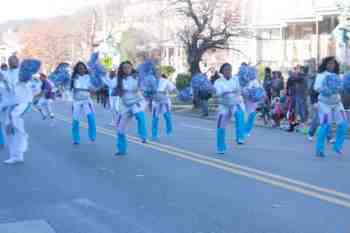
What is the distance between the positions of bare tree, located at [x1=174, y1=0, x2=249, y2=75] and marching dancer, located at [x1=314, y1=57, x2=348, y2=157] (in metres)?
19.0

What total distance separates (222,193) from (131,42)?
1851 inches

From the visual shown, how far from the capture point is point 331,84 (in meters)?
12.2

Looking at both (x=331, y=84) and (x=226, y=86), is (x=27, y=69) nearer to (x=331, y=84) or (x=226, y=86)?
(x=226, y=86)

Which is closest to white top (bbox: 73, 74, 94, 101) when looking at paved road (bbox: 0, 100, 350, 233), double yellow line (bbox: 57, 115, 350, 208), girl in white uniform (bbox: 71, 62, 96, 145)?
girl in white uniform (bbox: 71, 62, 96, 145)

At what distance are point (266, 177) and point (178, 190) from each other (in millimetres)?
1567

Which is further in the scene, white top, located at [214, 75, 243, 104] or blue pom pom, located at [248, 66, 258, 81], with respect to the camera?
blue pom pom, located at [248, 66, 258, 81]

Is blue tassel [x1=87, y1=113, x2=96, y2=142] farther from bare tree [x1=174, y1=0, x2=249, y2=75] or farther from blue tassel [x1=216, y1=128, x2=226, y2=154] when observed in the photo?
bare tree [x1=174, y1=0, x2=249, y2=75]

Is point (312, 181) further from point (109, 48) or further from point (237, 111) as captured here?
point (109, 48)

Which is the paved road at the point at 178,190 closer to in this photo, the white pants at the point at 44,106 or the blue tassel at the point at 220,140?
the blue tassel at the point at 220,140

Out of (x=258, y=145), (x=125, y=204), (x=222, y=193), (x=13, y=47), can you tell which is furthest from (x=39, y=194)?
(x=13, y=47)

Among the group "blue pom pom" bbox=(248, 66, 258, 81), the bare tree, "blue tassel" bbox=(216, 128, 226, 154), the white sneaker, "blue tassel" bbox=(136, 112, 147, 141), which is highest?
the bare tree

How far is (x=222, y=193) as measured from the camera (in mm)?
8844

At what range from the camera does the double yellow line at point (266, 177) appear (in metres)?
8.50

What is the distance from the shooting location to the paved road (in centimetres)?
721
